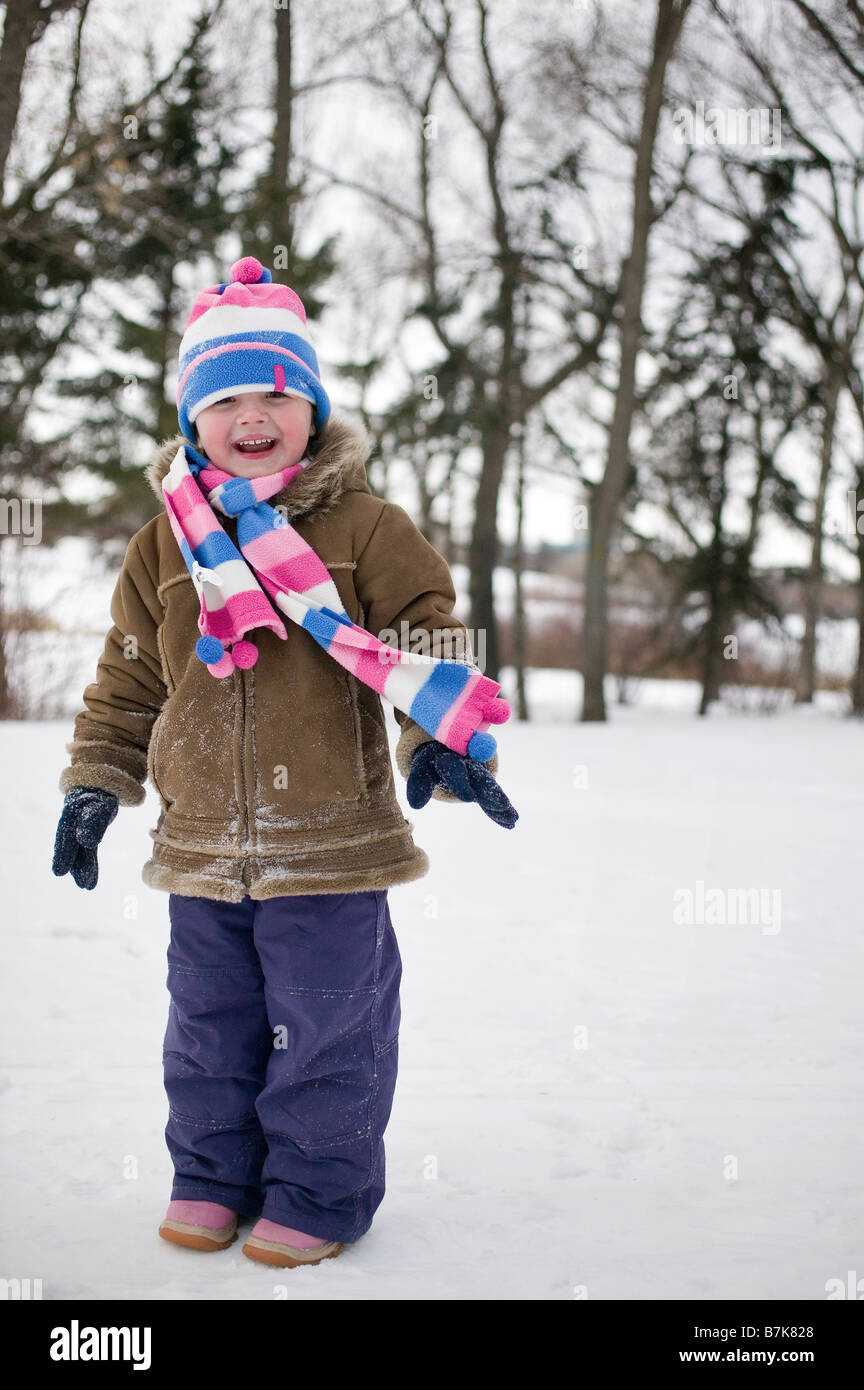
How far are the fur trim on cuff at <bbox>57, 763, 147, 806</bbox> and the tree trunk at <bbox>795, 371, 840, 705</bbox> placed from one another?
1476 centimetres

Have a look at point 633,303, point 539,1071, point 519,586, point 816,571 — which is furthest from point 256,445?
point 519,586

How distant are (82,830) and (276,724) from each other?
1.32ft

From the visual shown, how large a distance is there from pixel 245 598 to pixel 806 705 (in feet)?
50.6

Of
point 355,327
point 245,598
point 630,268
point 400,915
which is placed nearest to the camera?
point 245,598

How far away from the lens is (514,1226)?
2.11 m

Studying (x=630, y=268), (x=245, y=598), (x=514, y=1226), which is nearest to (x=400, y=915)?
(x=514, y=1226)

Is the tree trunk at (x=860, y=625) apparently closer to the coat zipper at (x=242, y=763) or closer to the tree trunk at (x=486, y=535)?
the tree trunk at (x=486, y=535)

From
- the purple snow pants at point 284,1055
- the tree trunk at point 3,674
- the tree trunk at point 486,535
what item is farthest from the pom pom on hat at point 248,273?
the tree trunk at point 486,535

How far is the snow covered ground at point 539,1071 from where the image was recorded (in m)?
2.00

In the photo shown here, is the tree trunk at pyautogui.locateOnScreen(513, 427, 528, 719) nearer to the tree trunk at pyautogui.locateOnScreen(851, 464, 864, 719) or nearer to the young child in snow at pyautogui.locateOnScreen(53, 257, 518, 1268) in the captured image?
the tree trunk at pyautogui.locateOnScreen(851, 464, 864, 719)

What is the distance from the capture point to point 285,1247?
1980mm

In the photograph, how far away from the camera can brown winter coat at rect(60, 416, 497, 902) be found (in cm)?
205

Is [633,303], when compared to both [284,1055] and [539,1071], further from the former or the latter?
[284,1055]
